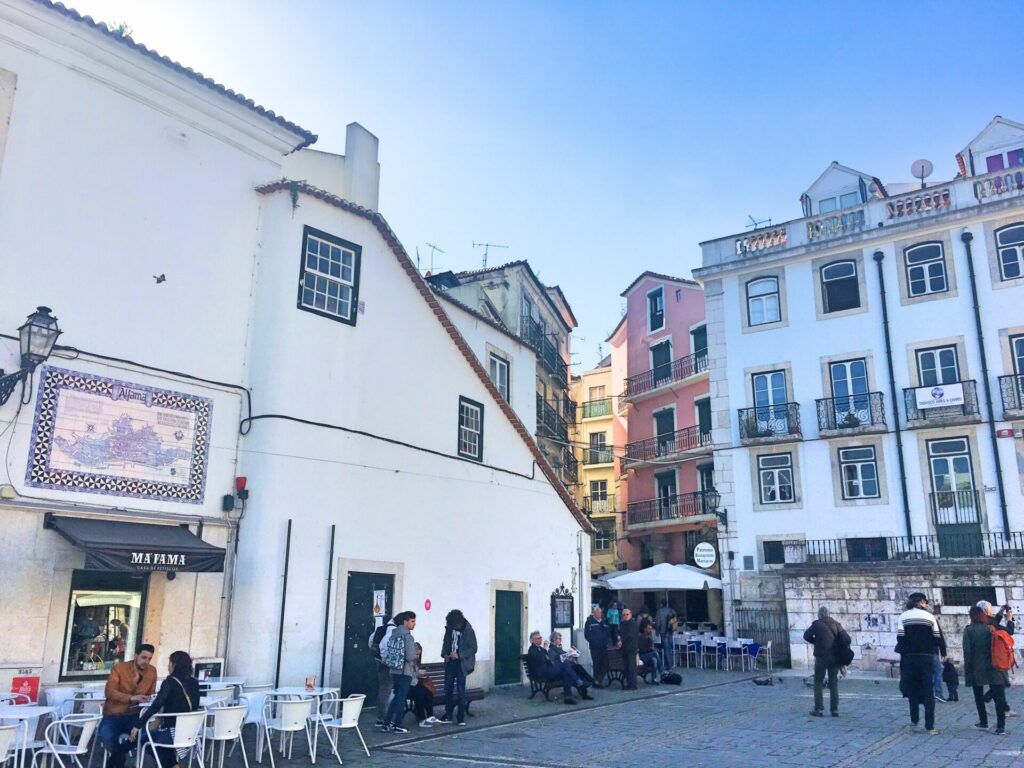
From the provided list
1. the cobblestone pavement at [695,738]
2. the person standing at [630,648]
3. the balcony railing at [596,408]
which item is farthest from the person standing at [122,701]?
the balcony railing at [596,408]

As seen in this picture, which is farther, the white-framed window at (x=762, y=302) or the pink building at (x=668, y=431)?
the pink building at (x=668, y=431)

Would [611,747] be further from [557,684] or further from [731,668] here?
[731,668]

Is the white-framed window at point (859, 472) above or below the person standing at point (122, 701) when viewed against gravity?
above

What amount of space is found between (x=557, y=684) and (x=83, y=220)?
1028cm

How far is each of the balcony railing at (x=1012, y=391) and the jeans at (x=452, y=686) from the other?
57.1ft

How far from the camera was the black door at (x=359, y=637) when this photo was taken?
496 inches

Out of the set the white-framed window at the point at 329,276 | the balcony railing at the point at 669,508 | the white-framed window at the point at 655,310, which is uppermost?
the white-framed window at the point at 655,310

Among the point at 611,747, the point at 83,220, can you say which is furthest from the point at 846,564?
the point at 83,220

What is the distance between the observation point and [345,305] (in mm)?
13586

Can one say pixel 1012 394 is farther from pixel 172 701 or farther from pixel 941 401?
pixel 172 701

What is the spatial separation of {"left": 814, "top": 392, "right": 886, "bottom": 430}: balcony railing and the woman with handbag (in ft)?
66.9

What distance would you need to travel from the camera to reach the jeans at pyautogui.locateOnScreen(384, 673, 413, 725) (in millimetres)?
11008

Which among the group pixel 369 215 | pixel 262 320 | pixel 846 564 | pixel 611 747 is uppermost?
pixel 369 215

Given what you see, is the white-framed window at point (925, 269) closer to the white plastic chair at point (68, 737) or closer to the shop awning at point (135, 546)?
the shop awning at point (135, 546)
